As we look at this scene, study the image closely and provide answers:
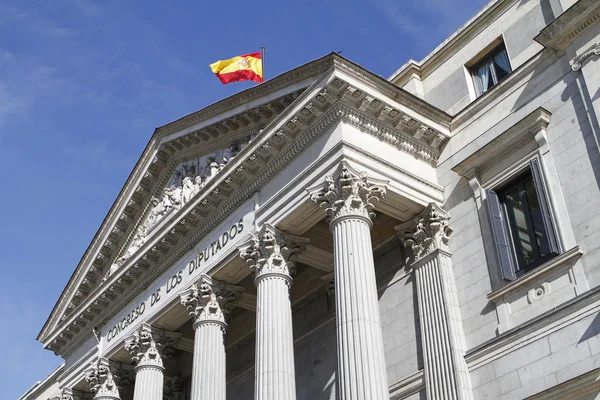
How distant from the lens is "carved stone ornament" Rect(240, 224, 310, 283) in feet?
71.9

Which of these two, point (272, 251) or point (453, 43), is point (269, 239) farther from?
point (453, 43)

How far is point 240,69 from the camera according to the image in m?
29.0

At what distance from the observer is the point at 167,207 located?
28.8 metres

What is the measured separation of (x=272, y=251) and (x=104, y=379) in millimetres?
10631

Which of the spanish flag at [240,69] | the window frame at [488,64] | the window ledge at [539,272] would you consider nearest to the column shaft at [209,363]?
the window ledge at [539,272]

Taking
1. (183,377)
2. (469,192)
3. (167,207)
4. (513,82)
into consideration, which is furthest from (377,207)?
(183,377)

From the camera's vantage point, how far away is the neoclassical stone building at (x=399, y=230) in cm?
1841

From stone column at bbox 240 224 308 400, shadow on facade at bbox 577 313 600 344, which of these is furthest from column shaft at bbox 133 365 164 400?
shadow on facade at bbox 577 313 600 344

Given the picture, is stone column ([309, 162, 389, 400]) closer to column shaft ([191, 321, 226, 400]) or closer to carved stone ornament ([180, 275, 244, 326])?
column shaft ([191, 321, 226, 400])

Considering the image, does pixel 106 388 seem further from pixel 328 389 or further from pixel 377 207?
pixel 377 207

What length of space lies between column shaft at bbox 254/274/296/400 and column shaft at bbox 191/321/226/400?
283cm

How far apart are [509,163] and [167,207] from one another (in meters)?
13.1

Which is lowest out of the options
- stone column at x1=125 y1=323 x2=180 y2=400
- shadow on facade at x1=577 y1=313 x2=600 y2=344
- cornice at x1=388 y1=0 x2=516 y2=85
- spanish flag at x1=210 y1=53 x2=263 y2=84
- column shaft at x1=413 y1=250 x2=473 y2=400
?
shadow on facade at x1=577 y1=313 x2=600 y2=344

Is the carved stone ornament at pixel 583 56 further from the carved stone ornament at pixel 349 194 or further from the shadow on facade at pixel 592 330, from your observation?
the shadow on facade at pixel 592 330
